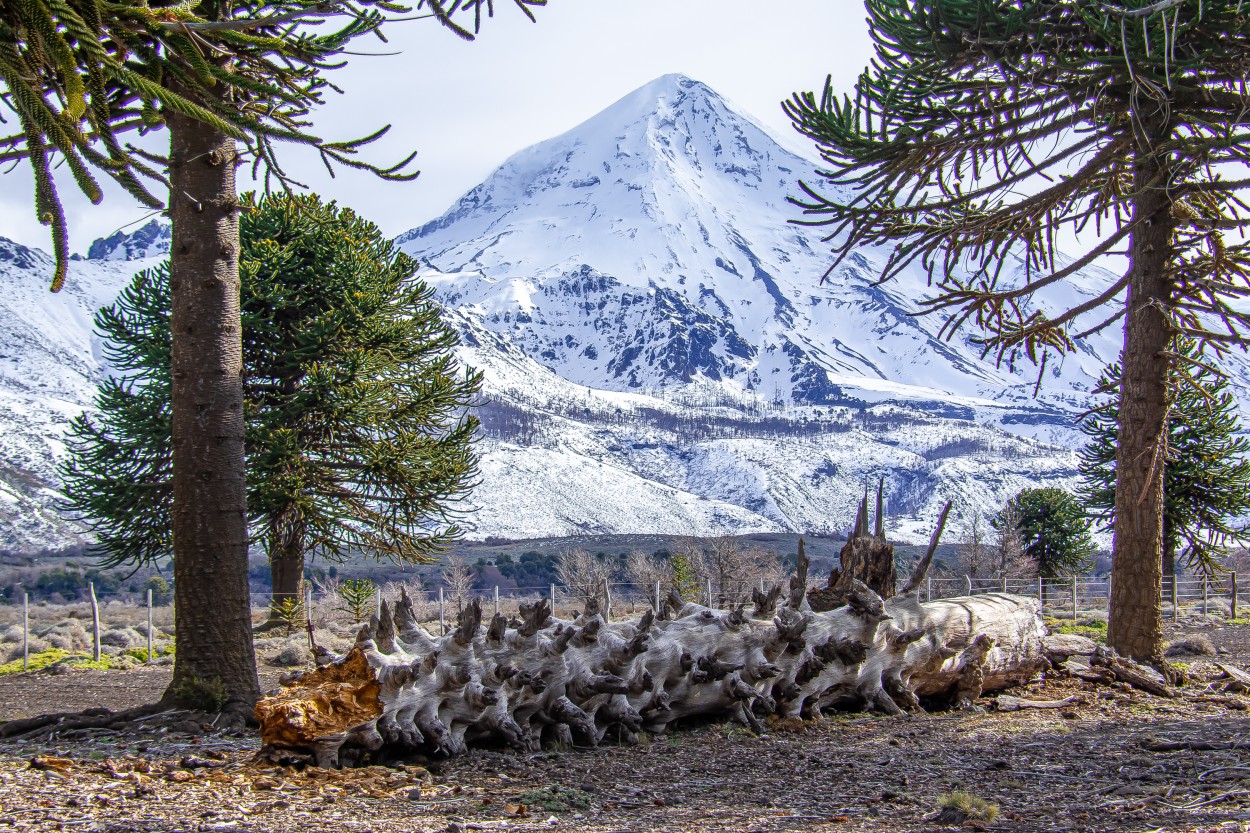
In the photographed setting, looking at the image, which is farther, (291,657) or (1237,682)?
(291,657)

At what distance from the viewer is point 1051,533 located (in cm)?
3306

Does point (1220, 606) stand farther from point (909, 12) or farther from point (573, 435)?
point (573, 435)

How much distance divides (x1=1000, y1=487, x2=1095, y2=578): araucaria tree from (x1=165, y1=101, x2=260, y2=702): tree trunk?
3113cm

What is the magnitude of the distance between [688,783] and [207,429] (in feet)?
12.0

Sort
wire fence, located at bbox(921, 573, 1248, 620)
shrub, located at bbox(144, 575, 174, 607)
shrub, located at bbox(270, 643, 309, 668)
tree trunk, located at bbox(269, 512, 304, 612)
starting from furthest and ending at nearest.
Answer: shrub, located at bbox(144, 575, 174, 607)
wire fence, located at bbox(921, 573, 1248, 620)
tree trunk, located at bbox(269, 512, 304, 612)
shrub, located at bbox(270, 643, 309, 668)

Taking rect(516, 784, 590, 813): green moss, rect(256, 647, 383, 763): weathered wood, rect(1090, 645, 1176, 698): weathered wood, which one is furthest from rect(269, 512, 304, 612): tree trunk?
rect(516, 784, 590, 813): green moss

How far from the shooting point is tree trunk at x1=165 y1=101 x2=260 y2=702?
233 inches

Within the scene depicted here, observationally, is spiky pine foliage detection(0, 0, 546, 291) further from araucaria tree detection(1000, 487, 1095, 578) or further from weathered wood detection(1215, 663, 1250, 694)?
araucaria tree detection(1000, 487, 1095, 578)

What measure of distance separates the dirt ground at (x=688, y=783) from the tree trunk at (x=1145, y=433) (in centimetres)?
263

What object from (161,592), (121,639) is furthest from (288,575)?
(161,592)

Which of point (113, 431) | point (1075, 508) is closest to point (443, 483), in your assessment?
point (113, 431)

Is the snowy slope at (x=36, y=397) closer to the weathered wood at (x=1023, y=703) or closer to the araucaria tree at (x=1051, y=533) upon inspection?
the weathered wood at (x=1023, y=703)

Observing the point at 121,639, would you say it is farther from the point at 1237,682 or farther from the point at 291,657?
the point at 1237,682

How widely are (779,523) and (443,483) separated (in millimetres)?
127904
